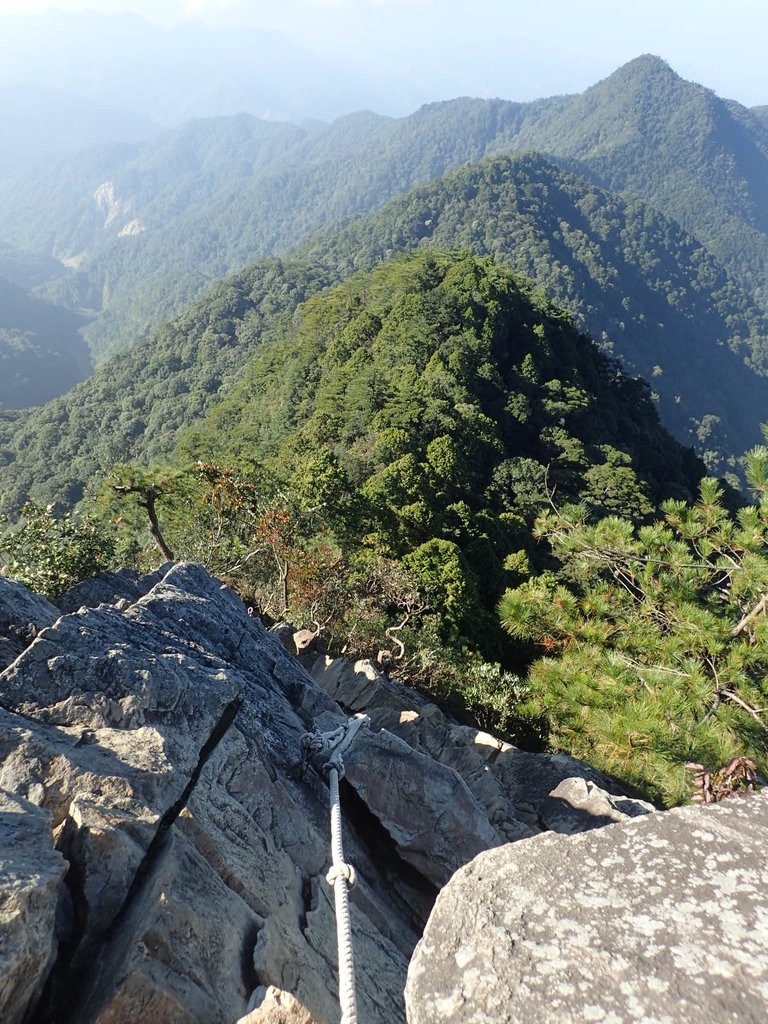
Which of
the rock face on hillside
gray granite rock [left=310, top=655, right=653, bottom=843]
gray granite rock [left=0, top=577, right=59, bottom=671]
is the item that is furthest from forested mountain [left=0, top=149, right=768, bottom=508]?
the rock face on hillside

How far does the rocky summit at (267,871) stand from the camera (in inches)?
84.4

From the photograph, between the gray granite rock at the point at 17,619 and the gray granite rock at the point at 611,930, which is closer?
the gray granite rock at the point at 611,930

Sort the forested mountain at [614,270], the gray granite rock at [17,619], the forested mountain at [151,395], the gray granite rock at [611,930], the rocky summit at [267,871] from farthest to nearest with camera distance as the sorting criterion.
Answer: the forested mountain at [614,270]
the forested mountain at [151,395]
the gray granite rock at [17,619]
the rocky summit at [267,871]
the gray granite rock at [611,930]

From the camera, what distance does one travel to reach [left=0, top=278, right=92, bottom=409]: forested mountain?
149125 millimetres

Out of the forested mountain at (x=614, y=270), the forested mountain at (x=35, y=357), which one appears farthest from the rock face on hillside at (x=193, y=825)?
→ the forested mountain at (x=35, y=357)

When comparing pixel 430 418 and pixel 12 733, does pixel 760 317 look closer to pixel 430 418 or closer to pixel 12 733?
Result: pixel 430 418

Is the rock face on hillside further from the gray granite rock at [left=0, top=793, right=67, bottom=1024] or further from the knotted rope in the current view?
the knotted rope

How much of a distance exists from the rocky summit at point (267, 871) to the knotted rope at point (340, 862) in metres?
0.18

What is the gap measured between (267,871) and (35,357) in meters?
185

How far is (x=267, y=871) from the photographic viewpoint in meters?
3.76

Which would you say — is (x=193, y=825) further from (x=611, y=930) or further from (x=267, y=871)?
(x=611, y=930)

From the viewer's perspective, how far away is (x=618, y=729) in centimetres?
657

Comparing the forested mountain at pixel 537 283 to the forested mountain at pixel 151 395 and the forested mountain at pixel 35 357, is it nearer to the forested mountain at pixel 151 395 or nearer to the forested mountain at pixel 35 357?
the forested mountain at pixel 151 395

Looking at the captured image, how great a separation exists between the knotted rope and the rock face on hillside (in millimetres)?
175
